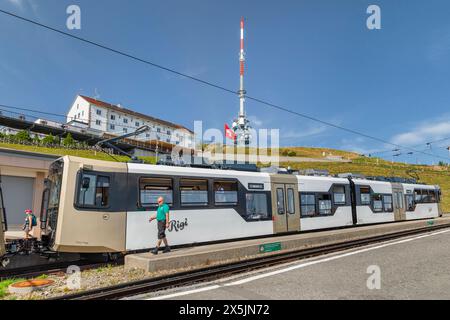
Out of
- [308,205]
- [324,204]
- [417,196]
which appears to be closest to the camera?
[308,205]

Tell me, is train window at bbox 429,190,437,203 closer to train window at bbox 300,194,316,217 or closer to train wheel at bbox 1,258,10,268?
train window at bbox 300,194,316,217

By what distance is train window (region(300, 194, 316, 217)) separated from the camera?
617 inches

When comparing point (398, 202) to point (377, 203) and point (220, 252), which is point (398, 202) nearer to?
point (377, 203)

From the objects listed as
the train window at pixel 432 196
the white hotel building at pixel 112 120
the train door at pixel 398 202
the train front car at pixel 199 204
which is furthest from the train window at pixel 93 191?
the white hotel building at pixel 112 120

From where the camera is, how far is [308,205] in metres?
16.0

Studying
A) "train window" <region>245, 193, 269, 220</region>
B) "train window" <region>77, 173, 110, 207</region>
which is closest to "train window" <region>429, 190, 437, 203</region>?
"train window" <region>245, 193, 269, 220</region>

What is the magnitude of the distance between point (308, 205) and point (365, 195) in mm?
5563

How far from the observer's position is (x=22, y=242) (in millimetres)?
9914

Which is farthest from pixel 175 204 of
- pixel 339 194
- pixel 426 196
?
pixel 426 196

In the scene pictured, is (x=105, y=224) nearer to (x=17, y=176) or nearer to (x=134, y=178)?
(x=134, y=178)

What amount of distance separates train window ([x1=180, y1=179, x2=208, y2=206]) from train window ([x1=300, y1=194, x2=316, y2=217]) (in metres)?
5.86

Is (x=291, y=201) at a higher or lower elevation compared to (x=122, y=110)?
lower

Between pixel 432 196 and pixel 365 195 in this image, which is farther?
pixel 432 196

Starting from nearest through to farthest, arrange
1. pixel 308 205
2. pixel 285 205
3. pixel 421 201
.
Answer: pixel 285 205 → pixel 308 205 → pixel 421 201
